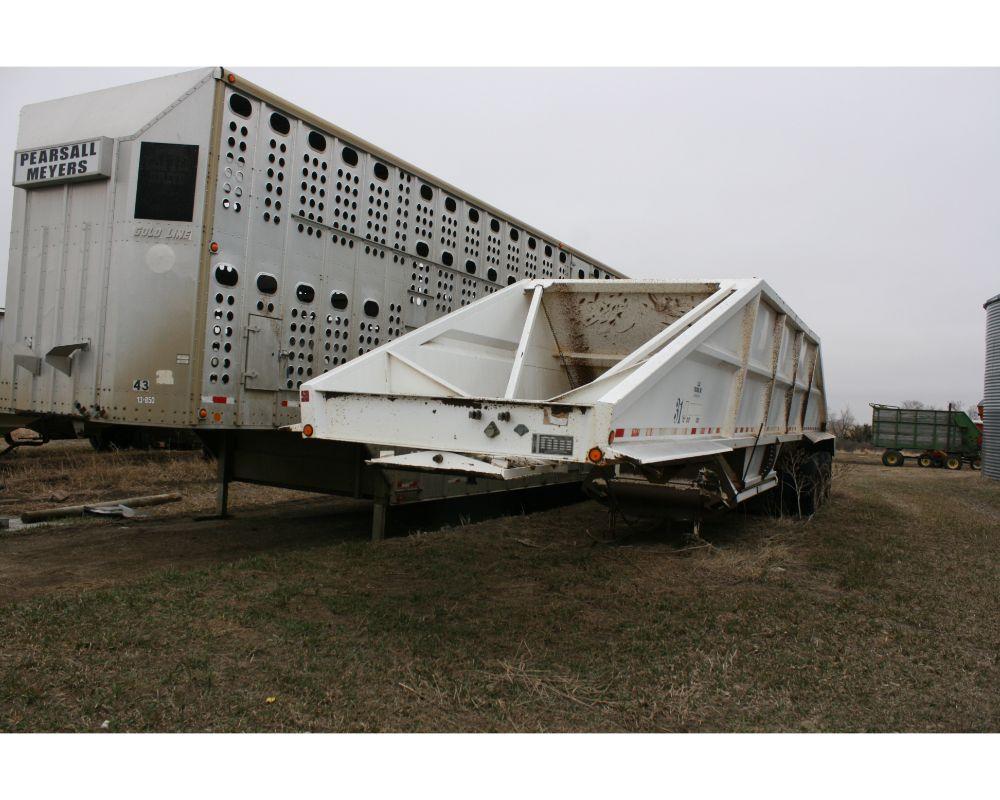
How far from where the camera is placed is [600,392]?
4.19 meters

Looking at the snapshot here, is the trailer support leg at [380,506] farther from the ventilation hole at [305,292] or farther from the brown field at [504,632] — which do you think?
the ventilation hole at [305,292]

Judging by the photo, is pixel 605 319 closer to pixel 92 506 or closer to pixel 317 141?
pixel 317 141

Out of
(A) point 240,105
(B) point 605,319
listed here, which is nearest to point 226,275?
(A) point 240,105

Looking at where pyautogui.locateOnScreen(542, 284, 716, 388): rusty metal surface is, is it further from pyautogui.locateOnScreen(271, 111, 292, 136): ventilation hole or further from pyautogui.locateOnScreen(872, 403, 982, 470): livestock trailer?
pyautogui.locateOnScreen(872, 403, 982, 470): livestock trailer

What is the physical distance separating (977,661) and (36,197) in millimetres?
8402

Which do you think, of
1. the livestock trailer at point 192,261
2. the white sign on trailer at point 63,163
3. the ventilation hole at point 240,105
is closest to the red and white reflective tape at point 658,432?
the livestock trailer at point 192,261

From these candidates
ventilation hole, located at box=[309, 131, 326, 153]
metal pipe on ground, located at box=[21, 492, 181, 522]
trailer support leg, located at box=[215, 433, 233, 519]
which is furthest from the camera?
metal pipe on ground, located at box=[21, 492, 181, 522]

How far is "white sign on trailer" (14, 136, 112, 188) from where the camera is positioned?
239 inches

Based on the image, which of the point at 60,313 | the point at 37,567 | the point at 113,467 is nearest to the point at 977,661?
the point at 37,567

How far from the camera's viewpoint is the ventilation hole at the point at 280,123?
6488mm

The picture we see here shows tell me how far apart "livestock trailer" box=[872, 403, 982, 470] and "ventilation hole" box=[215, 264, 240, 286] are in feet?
90.0

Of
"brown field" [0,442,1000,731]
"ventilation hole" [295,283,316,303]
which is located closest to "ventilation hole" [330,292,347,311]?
"ventilation hole" [295,283,316,303]

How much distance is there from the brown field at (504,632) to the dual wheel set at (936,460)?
22476 mm

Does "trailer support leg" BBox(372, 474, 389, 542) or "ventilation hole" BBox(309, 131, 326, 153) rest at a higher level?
"ventilation hole" BBox(309, 131, 326, 153)
